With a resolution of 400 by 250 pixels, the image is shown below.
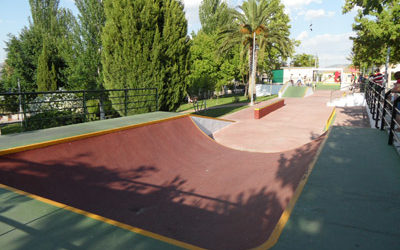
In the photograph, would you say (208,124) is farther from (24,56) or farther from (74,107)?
(24,56)

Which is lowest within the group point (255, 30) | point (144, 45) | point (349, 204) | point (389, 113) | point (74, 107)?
point (349, 204)

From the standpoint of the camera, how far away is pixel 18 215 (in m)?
2.96

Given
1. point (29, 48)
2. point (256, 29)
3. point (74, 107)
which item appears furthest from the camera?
point (29, 48)

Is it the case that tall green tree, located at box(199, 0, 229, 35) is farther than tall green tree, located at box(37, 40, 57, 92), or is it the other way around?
tall green tree, located at box(199, 0, 229, 35)

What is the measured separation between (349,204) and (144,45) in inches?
473

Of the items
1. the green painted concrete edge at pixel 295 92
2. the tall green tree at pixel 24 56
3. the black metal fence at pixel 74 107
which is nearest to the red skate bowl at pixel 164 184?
the black metal fence at pixel 74 107

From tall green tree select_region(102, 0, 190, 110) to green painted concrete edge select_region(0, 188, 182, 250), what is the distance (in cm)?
1086

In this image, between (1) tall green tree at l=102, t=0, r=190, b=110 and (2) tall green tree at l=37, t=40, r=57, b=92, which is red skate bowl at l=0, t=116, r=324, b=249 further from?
(2) tall green tree at l=37, t=40, r=57, b=92

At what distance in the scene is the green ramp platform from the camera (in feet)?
9.21

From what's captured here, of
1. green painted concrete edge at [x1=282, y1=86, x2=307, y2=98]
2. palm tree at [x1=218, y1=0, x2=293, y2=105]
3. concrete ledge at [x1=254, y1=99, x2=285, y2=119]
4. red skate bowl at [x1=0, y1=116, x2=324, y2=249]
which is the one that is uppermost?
palm tree at [x1=218, y1=0, x2=293, y2=105]

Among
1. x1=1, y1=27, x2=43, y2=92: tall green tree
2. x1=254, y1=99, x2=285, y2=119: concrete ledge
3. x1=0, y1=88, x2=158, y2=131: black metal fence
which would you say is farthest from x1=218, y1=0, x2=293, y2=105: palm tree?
x1=1, y1=27, x2=43, y2=92: tall green tree

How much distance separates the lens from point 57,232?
2.68 meters

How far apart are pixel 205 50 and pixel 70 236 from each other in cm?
3792

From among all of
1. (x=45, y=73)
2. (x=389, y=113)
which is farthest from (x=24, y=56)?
(x=389, y=113)
